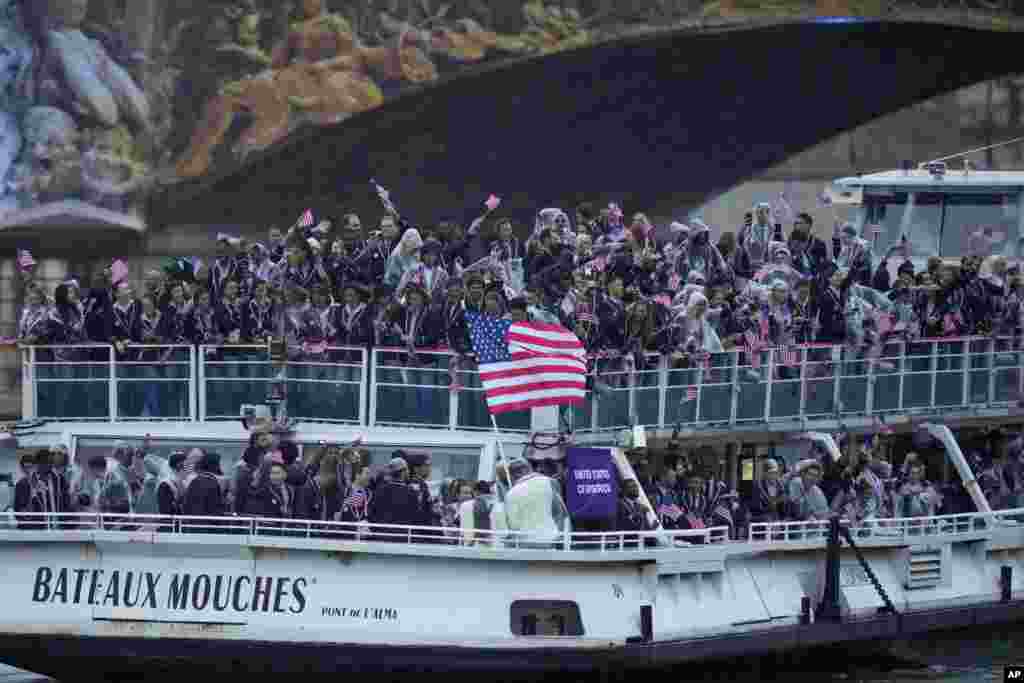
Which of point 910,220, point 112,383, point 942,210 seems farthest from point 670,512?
point 942,210

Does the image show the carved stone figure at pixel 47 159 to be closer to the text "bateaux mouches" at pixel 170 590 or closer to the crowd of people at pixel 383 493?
the crowd of people at pixel 383 493

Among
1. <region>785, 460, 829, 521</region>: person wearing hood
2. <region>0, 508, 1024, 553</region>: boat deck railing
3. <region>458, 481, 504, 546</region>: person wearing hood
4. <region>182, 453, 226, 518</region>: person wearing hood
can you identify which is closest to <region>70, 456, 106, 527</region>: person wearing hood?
<region>0, 508, 1024, 553</region>: boat deck railing

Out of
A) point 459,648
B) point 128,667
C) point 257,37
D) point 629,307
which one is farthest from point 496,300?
point 257,37

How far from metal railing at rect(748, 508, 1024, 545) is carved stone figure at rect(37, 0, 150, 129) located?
29.0 meters

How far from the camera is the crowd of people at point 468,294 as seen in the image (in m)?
26.1

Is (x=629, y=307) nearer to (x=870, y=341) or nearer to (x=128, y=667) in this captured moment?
(x=870, y=341)

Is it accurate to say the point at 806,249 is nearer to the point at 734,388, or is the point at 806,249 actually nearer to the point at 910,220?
the point at 734,388

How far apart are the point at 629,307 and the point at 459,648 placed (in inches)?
156

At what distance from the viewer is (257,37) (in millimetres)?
55031

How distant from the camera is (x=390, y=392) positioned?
26438 millimetres

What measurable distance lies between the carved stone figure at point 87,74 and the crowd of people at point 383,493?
94.5 ft

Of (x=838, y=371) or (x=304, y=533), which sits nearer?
(x=304, y=533)

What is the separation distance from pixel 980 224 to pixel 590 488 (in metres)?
9.52

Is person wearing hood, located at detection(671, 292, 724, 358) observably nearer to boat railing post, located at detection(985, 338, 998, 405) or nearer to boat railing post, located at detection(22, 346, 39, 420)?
boat railing post, located at detection(985, 338, 998, 405)
